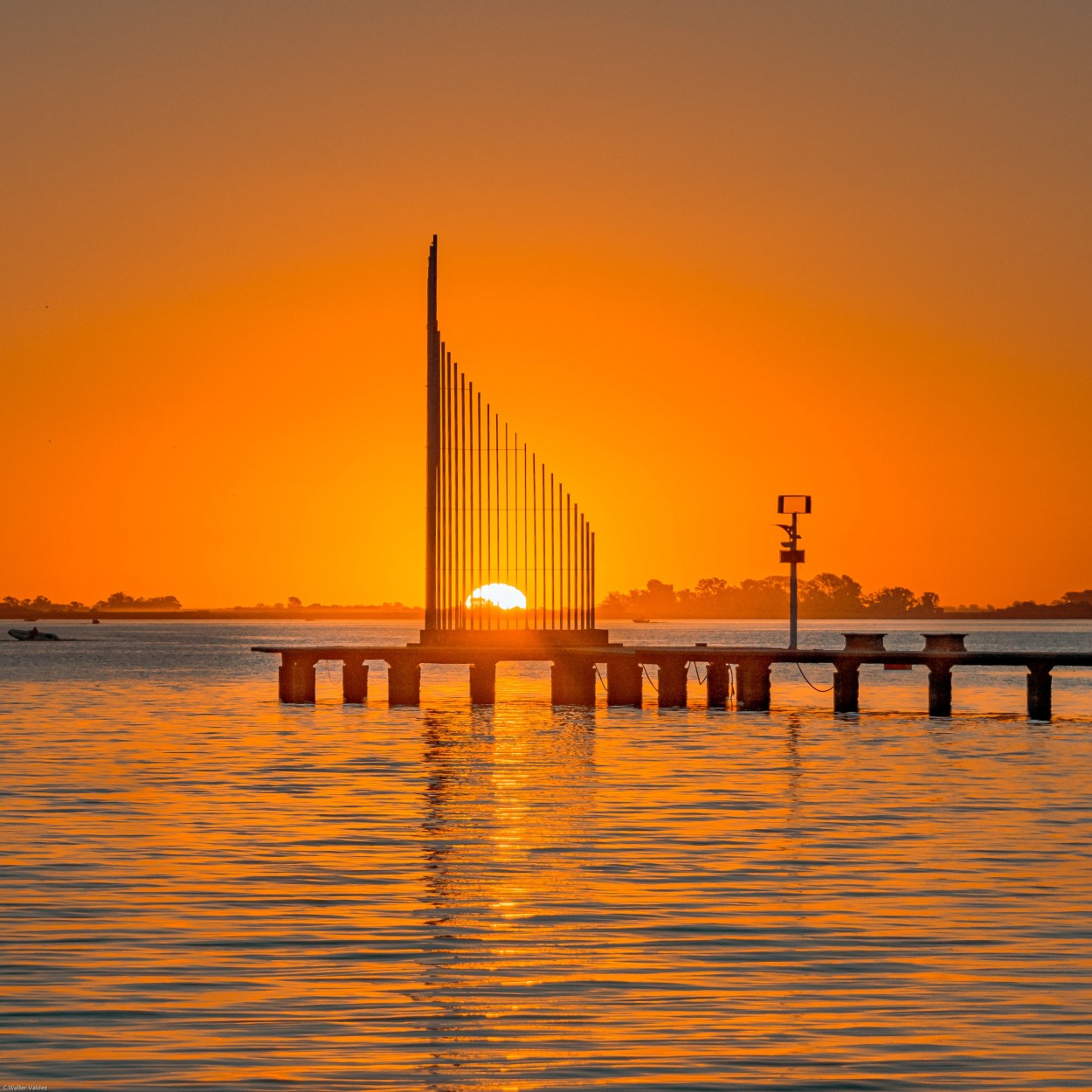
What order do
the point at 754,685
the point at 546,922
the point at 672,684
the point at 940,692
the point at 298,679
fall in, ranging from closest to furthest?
the point at 546,922, the point at 940,692, the point at 754,685, the point at 672,684, the point at 298,679

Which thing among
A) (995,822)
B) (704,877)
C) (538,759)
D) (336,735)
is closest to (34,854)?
(704,877)

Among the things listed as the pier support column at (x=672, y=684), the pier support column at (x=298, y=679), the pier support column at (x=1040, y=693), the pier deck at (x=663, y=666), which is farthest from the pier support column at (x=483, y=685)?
the pier support column at (x=1040, y=693)

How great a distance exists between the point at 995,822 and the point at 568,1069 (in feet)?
61.8

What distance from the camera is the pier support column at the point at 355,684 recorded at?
74.3 m

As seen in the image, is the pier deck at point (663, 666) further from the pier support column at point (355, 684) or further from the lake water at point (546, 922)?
the lake water at point (546, 922)

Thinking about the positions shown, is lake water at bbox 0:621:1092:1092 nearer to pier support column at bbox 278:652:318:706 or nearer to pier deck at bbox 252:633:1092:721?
pier deck at bbox 252:633:1092:721

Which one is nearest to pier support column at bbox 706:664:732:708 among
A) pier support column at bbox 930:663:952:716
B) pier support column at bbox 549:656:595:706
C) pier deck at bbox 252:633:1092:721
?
pier deck at bbox 252:633:1092:721

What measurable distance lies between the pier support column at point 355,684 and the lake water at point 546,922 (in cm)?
2682

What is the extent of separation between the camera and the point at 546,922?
2038 centimetres

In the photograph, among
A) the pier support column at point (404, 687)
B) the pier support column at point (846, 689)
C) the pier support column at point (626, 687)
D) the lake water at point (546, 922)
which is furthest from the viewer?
the pier support column at point (626, 687)

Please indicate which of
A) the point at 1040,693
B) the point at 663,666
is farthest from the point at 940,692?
the point at 663,666

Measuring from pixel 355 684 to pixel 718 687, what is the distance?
1376 centimetres

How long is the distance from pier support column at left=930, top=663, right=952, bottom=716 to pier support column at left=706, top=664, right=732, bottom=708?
744cm

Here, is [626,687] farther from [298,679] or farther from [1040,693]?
[1040,693]
